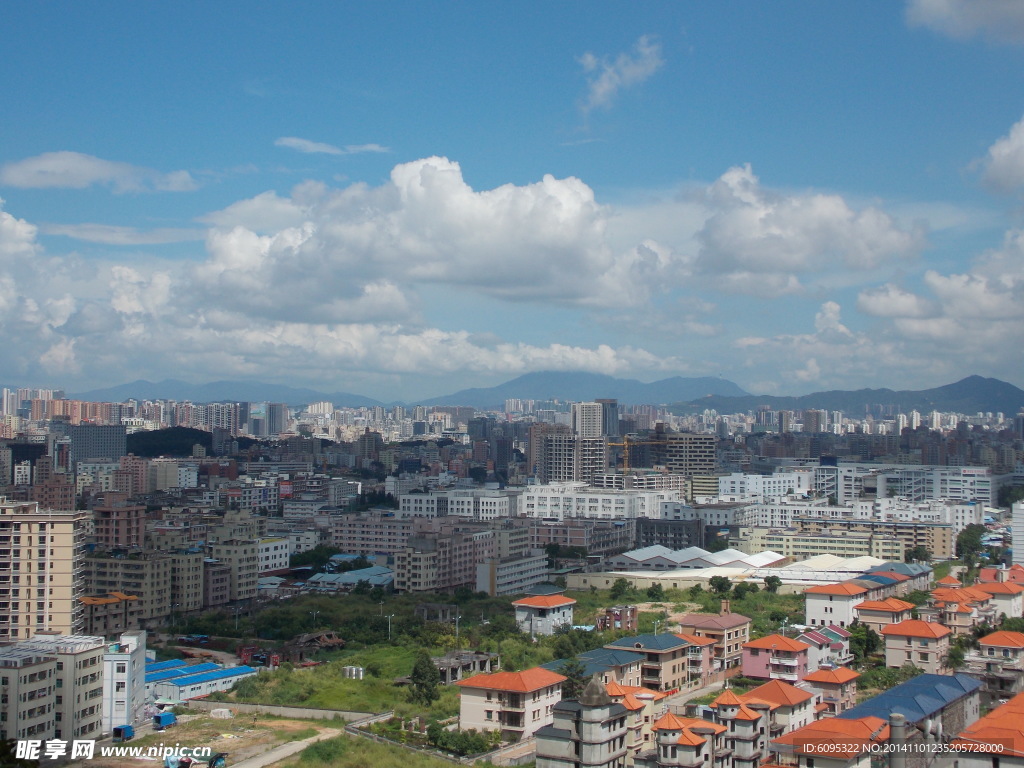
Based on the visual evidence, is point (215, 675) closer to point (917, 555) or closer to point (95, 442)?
point (917, 555)

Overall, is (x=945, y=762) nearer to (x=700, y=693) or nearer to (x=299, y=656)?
(x=700, y=693)

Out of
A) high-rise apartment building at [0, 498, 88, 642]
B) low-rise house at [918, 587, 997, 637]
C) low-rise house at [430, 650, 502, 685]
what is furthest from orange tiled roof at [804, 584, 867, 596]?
high-rise apartment building at [0, 498, 88, 642]

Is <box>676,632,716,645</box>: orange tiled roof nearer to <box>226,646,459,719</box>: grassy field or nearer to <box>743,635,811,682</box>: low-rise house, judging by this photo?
<box>743,635,811,682</box>: low-rise house

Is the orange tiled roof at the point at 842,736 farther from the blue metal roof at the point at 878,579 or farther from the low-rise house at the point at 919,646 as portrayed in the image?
the blue metal roof at the point at 878,579

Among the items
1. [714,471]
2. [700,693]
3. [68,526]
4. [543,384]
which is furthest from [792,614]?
[543,384]

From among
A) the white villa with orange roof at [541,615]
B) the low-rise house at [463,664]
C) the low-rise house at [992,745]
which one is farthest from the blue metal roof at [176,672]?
the low-rise house at [992,745]

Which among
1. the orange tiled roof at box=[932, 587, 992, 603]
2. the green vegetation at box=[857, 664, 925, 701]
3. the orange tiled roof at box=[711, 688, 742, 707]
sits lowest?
the green vegetation at box=[857, 664, 925, 701]

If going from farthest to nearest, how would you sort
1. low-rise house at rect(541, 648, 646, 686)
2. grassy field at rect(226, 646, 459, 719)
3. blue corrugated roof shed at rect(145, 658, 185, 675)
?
1. blue corrugated roof shed at rect(145, 658, 185, 675)
2. grassy field at rect(226, 646, 459, 719)
3. low-rise house at rect(541, 648, 646, 686)
